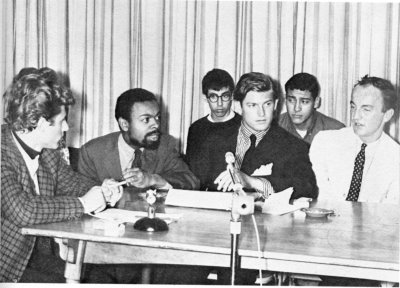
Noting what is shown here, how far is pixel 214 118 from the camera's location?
2.93 m

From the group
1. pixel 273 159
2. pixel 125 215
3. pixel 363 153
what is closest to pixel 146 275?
pixel 125 215

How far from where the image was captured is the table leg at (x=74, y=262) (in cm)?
170

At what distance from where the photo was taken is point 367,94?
277 centimetres

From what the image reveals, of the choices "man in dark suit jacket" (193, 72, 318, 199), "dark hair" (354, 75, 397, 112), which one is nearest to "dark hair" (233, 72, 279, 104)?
"man in dark suit jacket" (193, 72, 318, 199)

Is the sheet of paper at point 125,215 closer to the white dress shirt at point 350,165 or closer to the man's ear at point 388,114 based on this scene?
the white dress shirt at point 350,165

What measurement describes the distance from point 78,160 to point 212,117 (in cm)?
74

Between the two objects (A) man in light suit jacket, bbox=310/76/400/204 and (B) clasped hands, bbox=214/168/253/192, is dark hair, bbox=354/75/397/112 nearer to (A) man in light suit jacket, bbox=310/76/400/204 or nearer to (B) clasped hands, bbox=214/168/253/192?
(A) man in light suit jacket, bbox=310/76/400/204

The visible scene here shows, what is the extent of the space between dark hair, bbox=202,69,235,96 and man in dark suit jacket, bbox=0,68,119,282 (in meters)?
0.88

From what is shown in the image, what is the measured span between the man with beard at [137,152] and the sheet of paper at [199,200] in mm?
388

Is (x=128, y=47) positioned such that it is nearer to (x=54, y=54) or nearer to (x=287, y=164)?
(x=54, y=54)

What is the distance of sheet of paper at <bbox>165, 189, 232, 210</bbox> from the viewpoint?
2238 millimetres

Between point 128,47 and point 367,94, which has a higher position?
point 128,47

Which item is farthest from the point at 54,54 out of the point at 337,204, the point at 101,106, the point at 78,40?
the point at 337,204

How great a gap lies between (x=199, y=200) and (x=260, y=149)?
676mm
